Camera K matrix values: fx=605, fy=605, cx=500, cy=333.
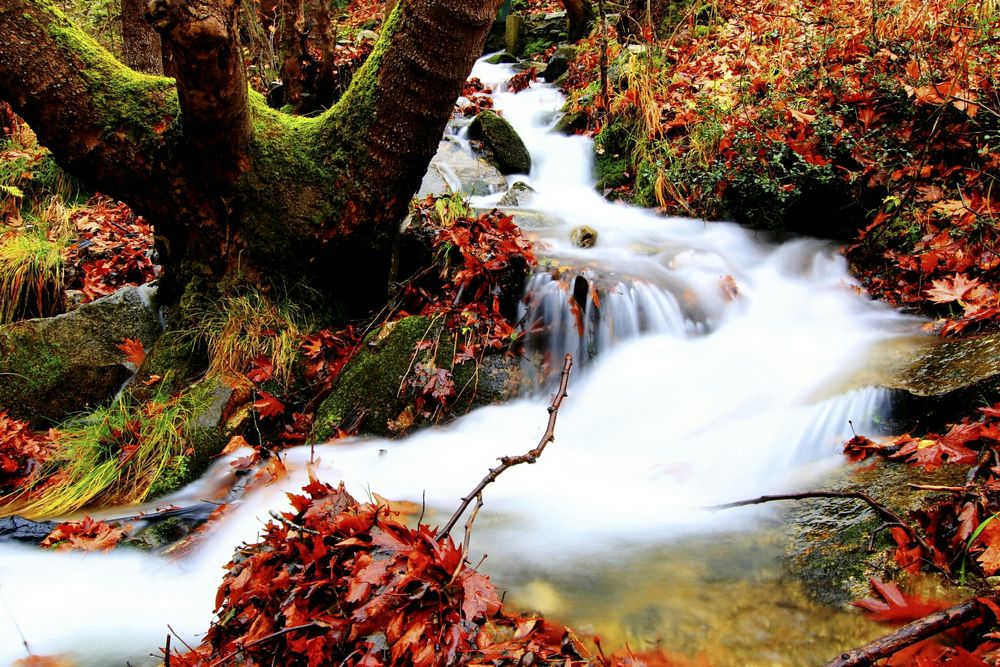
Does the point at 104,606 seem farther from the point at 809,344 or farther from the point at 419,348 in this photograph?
the point at 809,344

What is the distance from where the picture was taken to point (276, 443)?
3947 mm

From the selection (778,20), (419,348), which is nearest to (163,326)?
(419,348)

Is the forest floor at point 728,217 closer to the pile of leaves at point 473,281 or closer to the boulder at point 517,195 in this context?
the pile of leaves at point 473,281

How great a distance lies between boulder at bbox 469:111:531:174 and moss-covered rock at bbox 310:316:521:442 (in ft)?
14.2

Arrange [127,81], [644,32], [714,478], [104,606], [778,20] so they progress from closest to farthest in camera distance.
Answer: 1. [104,606]
2. [714,478]
3. [127,81]
4. [778,20]
5. [644,32]

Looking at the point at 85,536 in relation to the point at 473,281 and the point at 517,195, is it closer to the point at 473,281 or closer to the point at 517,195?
the point at 473,281

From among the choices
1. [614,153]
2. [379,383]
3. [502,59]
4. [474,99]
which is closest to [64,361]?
[379,383]

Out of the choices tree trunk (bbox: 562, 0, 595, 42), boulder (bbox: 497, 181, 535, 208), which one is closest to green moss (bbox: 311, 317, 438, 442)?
boulder (bbox: 497, 181, 535, 208)

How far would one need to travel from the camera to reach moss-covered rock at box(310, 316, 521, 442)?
12.8 ft

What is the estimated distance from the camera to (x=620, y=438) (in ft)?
12.4

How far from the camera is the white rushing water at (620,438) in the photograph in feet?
9.07

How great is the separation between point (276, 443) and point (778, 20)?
23.3 ft

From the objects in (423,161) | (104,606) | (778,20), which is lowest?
(104,606)

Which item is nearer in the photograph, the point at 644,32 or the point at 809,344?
the point at 809,344
